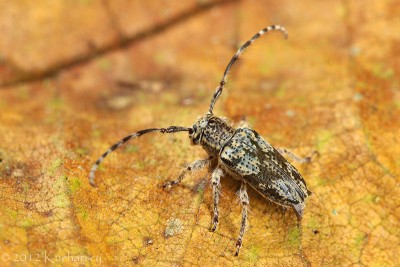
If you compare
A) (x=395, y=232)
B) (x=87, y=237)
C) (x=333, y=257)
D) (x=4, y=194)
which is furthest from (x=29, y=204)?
(x=395, y=232)

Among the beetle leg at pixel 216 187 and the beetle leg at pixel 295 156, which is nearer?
the beetle leg at pixel 216 187

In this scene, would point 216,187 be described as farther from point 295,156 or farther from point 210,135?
point 295,156

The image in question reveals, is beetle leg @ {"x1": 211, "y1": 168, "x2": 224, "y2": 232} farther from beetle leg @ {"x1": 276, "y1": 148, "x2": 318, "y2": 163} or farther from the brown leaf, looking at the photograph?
beetle leg @ {"x1": 276, "y1": 148, "x2": 318, "y2": 163}

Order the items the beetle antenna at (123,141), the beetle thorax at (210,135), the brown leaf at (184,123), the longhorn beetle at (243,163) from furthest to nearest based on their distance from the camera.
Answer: the beetle thorax at (210,135) → the longhorn beetle at (243,163) → the beetle antenna at (123,141) → the brown leaf at (184,123)

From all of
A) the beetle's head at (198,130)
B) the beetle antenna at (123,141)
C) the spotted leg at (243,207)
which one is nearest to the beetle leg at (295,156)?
the spotted leg at (243,207)

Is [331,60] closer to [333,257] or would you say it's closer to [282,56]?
[282,56]

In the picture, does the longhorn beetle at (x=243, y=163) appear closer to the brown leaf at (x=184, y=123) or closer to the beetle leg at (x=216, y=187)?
the beetle leg at (x=216, y=187)

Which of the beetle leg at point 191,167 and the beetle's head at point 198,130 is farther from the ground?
the beetle's head at point 198,130

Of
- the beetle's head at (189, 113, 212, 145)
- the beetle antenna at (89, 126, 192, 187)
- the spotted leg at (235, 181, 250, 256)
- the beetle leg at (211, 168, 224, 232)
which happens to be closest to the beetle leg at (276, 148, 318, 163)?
the spotted leg at (235, 181, 250, 256)
